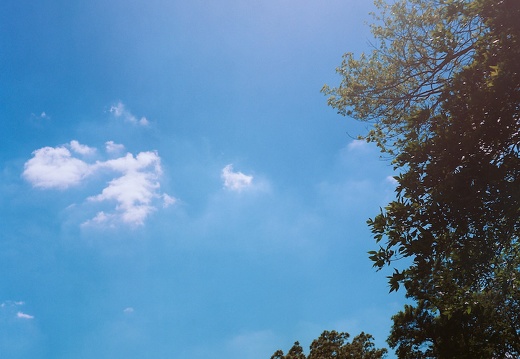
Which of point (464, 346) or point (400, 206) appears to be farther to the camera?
point (464, 346)

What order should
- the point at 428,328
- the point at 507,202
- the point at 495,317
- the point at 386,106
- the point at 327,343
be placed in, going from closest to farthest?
the point at 507,202
the point at 386,106
the point at 495,317
the point at 428,328
the point at 327,343

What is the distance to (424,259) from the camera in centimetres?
1227

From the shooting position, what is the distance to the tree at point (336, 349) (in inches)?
1614

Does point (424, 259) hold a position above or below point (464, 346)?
below

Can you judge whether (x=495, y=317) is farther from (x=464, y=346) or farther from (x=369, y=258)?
(x=369, y=258)

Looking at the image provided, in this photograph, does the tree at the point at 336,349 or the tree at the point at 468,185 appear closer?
the tree at the point at 468,185

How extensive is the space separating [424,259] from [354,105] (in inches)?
362

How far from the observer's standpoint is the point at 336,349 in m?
41.5

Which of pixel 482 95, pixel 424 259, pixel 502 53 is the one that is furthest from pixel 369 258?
pixel 502 53

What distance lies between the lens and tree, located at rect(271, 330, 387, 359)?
1614 inches

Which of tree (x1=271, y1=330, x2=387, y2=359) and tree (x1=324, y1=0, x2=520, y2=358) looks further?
tree (x1=271, y1=330, x2=387, y2=359)

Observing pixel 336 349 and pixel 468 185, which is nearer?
pixel 468 185

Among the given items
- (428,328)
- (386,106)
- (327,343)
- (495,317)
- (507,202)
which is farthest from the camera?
(327,343)

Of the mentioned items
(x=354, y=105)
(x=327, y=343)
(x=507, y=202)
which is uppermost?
(x=354, y=105)
